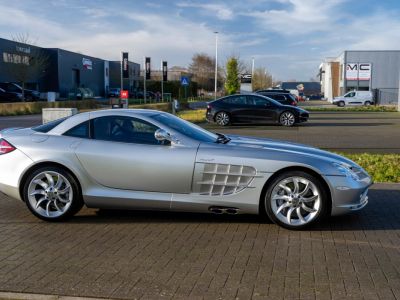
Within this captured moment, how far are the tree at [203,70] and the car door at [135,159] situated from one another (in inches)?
3356

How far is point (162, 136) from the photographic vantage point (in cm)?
588

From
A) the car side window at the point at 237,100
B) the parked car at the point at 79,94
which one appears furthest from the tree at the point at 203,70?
the car side window at the point at 237,100

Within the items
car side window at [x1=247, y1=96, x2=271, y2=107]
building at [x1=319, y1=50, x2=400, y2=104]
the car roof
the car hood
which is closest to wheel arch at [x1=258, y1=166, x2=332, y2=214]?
the car hood

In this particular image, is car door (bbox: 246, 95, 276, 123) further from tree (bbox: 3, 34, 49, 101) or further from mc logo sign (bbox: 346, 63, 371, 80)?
mc logo sign (bbox: 346, 63, 371, 80)

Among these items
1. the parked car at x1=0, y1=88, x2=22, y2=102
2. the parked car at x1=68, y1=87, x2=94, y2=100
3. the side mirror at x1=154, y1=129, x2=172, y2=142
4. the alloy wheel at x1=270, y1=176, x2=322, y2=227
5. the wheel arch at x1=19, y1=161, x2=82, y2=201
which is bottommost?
the alloy wheel at x1=270, y1=176, x2=322, y2=227

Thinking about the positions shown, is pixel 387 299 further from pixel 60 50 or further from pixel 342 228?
pixel 60 50

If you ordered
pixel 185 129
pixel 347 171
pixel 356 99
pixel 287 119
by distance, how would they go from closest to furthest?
1. pixel 347 171
2. pixel 185 129
3. pixel 287 119
4. pixel 356 99

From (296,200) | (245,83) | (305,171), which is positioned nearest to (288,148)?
(305,171)

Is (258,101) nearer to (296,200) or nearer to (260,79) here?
(296,200)

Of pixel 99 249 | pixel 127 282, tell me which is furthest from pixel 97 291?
pixel 99 249

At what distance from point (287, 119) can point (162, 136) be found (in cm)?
1634

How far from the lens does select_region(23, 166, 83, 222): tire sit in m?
6.00

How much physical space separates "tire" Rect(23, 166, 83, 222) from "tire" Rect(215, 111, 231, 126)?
1609cm

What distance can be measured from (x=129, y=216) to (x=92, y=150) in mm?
1007
